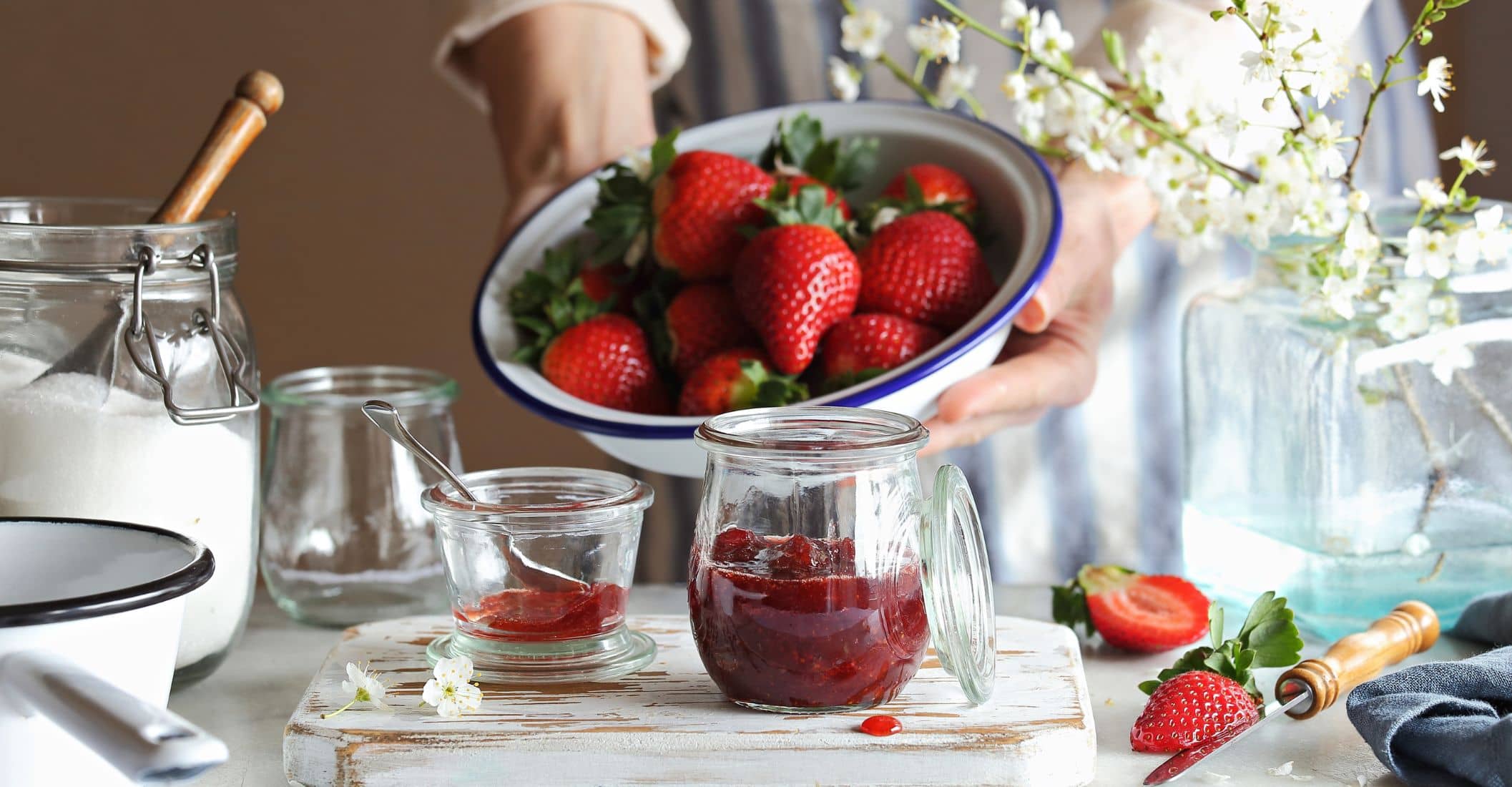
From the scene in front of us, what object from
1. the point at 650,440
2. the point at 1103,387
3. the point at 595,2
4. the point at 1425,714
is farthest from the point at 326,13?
the point at 1425,714

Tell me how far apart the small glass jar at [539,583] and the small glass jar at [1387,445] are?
0.43 metres

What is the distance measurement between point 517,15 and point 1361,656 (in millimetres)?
945

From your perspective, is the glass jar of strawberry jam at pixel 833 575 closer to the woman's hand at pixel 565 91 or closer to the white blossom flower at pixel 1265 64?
the white blossom flower at pixel 1265 64

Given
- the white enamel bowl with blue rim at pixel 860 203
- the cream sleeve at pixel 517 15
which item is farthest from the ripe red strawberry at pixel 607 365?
the cream sleeve at pixel 517 15

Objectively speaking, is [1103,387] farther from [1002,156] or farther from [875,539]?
[875,539]

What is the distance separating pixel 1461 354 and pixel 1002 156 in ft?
1.10

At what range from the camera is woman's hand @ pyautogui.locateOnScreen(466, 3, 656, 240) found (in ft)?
4.19

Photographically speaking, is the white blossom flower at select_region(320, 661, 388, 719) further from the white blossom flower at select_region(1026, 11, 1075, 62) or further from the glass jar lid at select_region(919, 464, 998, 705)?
the white blossom flower at select_region(1026, 11, 1075, 62)

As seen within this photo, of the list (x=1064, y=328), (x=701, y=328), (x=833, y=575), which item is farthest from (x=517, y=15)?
(x=833, y=575)

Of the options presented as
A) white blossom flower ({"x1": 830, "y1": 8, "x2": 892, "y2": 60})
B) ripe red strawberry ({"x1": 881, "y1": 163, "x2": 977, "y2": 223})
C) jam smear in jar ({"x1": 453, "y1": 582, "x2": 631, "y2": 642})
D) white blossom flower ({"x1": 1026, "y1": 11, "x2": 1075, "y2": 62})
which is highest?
white blossom flower ({"x1": 830, "y1": 8, "x2": 892, "y2": 60})

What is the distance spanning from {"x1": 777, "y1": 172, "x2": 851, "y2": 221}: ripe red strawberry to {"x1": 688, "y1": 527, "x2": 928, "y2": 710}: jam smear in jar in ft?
1.20

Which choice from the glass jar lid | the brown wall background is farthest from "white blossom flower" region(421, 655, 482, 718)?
the brown wall background

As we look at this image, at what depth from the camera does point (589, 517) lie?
0.72 meters

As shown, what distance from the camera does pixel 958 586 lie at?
2.16 feet
